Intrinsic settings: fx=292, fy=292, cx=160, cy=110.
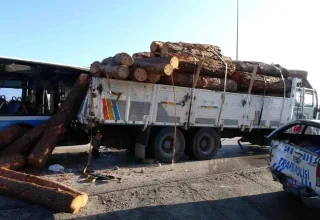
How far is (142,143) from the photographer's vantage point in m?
7.75

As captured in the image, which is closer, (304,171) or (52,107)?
(304,171)

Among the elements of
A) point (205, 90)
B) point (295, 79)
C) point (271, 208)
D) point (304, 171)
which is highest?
point (295, 79)

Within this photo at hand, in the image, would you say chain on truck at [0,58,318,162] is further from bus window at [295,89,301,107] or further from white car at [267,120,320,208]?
white car at [267,120,320,208]

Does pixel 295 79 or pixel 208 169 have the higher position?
pixel 295 79

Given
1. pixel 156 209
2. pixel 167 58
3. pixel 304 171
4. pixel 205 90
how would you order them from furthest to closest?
pixel 205 90, pixel 167 58, pixel 156 209, pixel 304 171

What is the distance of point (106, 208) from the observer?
180 inches

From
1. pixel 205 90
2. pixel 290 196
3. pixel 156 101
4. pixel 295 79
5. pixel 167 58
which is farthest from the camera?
pixel 295 79

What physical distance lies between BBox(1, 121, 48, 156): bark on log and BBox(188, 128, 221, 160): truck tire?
13.2ft

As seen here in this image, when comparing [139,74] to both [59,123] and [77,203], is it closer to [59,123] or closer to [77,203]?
[59,123]

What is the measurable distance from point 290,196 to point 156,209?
2681 mm

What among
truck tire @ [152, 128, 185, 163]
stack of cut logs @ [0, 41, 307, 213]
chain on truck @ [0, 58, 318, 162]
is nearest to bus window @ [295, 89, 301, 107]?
stack of cut logs @ [0, 41, 307, 213]

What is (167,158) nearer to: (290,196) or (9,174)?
(290,196)

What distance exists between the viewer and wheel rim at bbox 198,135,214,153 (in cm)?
876

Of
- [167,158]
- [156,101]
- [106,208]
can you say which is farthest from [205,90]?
[106,208]
